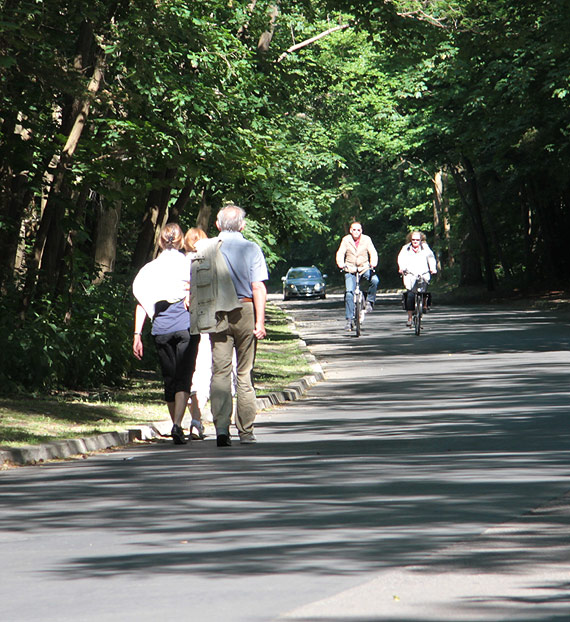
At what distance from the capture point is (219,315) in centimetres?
1243

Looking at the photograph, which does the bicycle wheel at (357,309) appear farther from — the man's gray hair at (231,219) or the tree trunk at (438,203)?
the tree trunk at (438,203)

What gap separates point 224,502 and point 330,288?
9256 cm

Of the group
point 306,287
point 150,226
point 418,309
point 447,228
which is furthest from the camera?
point 447,228

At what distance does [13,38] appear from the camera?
14.5 meters

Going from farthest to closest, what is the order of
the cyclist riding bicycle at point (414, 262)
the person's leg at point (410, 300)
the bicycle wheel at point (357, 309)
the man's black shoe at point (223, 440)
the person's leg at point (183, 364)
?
the person's leg at point (410, 300) < the cyclist riding bicycle at point (414, 262) < the bicycle wheel at point (357, 309) < the person's leg at point (183, 364) < the man's black shoe at point (223, 440)

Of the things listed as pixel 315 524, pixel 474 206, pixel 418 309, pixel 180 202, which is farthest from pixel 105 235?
pixel 474 206

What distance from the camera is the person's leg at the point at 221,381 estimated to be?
1235 cm

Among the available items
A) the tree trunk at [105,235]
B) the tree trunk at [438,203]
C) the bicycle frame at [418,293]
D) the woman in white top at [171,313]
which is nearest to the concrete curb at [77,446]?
the woman in white top at [171,313]

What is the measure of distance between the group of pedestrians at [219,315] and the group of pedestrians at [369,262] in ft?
40.9

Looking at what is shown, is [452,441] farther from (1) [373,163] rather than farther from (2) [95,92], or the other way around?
(1) [373,163]

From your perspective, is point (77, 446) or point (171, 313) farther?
point (171, 313)

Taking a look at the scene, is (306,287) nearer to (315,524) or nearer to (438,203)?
(438,203)

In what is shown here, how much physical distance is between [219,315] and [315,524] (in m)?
4.92

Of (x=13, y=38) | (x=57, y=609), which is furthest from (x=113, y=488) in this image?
(x=13, y=38)
